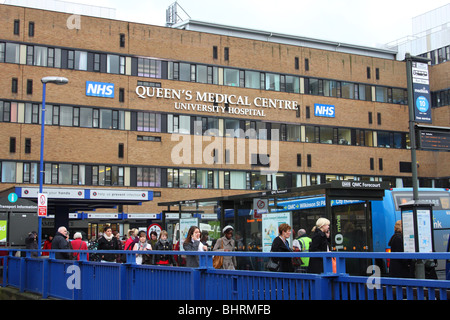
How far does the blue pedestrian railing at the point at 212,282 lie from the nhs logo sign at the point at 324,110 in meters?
44.9

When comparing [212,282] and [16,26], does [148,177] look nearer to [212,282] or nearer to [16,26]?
[16,26]

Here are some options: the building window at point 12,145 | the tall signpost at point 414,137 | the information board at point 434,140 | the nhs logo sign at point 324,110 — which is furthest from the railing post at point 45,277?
the nhs logo sign at point 324,110

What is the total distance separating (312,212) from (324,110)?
40650 mm

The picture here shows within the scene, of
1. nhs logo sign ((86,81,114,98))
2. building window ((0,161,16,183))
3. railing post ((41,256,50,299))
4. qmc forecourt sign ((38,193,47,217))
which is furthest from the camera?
nhs logo sign ((86,81,114,98))

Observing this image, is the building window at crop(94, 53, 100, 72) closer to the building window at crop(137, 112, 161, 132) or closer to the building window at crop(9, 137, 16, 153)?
the building window at crop(137, 112, 161, 132)

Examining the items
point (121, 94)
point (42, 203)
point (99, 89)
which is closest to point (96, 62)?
point (99, 89)

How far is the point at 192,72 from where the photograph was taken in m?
53.0

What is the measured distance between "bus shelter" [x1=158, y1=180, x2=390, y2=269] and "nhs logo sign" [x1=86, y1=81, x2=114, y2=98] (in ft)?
98.0

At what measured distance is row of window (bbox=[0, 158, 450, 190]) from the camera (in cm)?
4597

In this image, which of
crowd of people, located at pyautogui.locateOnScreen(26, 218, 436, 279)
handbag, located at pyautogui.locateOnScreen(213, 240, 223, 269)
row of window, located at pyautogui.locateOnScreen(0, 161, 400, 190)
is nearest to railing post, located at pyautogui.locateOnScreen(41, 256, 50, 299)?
crowd of people, located at pyautogui.locateOnScreen(26, 218, 436, 279)

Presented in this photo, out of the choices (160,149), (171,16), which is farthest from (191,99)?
(171,16)

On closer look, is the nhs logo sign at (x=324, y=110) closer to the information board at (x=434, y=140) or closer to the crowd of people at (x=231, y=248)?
the crowd of people at (x=231, y=248)
